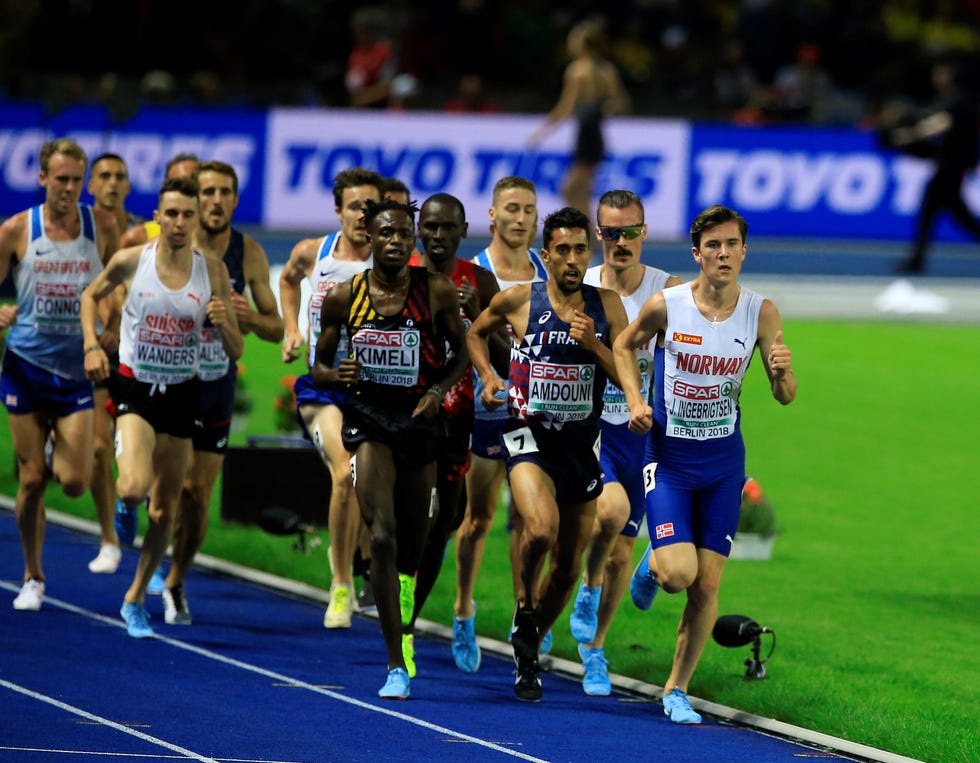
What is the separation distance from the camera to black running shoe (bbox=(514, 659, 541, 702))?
9.23 meters

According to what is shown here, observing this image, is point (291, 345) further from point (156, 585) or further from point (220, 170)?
point (156, 585)

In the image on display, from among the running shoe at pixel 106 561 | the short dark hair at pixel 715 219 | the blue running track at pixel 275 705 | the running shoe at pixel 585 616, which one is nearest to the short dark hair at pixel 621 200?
the short dark hair at pixel 715 219

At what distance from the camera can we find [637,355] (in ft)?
31.3

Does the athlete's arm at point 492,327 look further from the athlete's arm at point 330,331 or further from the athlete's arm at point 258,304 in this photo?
the athlete's arm at point 258,304

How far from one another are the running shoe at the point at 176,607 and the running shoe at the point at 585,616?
7.48 ft

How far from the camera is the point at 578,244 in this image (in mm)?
9250

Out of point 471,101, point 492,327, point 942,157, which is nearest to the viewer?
point 492,327

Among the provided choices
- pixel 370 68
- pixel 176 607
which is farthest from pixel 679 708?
pixel 370 68

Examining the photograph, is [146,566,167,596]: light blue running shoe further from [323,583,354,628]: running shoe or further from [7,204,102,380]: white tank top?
[7,204,102,380]: white tank top

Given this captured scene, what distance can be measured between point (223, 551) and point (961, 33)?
880 inches

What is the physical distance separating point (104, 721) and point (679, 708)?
2543 millimetres

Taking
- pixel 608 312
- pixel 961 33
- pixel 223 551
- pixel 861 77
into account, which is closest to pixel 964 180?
pixel 861 77

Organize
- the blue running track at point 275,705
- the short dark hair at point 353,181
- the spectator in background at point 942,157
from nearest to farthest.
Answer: the blue running track at point 275,705
the short dark hair at point 353,181
the spectator in background at point 942,157

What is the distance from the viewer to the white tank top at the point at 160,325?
1035cm
